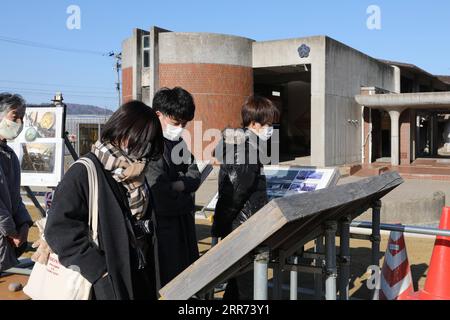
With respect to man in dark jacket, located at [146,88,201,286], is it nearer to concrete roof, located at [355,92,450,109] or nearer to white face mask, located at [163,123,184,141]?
white face mask, located at [163,123,184,141]

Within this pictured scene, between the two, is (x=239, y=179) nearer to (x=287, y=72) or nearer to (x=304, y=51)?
(x=304, y=51)

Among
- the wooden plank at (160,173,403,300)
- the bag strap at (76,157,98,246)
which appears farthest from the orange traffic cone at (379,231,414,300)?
the bag strap at (76,157,98,246)

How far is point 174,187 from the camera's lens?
3215mm

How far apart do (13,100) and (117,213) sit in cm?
190

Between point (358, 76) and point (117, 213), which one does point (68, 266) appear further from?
point (358, 76)

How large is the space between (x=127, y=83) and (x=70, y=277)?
74.2 feet

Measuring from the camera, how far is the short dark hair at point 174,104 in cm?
329

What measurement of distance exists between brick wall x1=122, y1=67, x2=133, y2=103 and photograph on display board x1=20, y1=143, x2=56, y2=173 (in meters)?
17.6

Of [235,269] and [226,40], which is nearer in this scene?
[235,269]

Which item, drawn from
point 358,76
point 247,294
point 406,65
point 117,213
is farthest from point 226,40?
point 117,213

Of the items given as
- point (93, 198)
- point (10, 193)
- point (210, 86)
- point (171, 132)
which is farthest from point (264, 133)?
point (210, 86)

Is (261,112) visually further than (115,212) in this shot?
Yes
